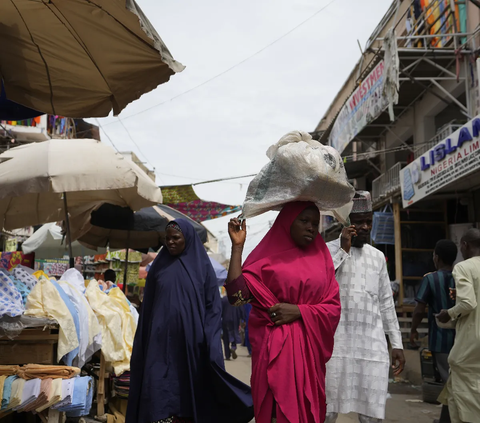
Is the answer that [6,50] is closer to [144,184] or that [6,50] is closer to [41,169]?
[41,169]

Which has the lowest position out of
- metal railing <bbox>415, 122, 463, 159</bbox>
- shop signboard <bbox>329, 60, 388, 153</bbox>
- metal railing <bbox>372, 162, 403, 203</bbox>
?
metal railing <bbox>372, 162, 403, 203</bbox>

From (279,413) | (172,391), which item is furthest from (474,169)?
(279,413)

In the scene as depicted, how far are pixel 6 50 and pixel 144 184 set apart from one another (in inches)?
135

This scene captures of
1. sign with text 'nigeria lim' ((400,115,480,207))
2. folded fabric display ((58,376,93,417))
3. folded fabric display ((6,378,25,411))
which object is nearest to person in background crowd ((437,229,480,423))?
folded fabric display ((58,376,93,417))

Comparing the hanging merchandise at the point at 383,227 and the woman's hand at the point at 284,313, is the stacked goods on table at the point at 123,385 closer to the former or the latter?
the woman's hand at the point at 284,313

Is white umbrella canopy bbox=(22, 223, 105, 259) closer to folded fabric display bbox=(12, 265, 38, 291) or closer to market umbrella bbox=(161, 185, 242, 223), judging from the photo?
market umbrella bbox=(161, 185, 242, 223)

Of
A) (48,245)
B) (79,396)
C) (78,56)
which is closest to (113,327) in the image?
(79,396)

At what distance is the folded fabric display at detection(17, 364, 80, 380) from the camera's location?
464cm

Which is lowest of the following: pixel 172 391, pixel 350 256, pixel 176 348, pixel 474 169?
pixel 172 391

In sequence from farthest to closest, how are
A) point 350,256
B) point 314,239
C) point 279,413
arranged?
point 350,256, point 314,239, point 279,413

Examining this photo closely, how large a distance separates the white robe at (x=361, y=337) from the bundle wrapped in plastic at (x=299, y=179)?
0.78 metres

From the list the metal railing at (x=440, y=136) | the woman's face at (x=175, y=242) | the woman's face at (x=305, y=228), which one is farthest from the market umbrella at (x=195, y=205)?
the woman's face at (x=305, y=228)

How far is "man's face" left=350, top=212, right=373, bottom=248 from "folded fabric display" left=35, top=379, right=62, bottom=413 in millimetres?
2571

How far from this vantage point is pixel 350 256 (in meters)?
4.50
